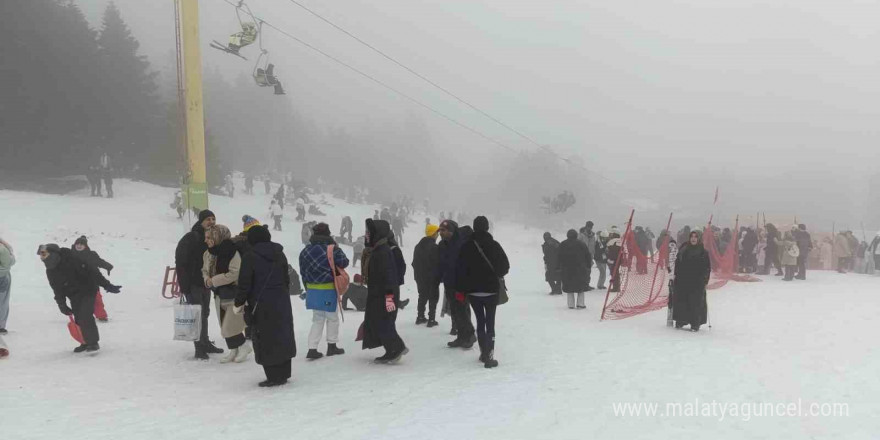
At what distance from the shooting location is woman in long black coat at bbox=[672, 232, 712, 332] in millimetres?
9281

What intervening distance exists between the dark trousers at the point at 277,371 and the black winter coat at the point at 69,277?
364cm

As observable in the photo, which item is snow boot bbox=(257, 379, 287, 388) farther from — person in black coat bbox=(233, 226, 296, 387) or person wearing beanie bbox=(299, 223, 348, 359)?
person wearing beanie bbox=(299, 223, 348, 359)

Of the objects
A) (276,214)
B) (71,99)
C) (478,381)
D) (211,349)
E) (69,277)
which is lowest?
(211,349)

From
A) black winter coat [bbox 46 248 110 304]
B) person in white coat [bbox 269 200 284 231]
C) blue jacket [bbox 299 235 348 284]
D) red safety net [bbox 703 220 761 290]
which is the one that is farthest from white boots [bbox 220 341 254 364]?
person in white coat [bbox 269 200 284 231]

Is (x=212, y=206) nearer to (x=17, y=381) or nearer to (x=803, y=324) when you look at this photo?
(x=17, y=381)

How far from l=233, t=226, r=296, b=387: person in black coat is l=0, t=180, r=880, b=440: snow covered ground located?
0.42 meters

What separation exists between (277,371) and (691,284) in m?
7.41

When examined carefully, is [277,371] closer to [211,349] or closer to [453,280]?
[211,349]

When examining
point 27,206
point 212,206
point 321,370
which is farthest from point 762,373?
point 212,206

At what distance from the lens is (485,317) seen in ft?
22.7

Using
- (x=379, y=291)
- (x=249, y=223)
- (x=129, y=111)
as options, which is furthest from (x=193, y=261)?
(x=129, y=111)

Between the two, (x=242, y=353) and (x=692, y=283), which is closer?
(x=242, y=353)

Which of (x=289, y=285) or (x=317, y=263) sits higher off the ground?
(x=317, y=263)

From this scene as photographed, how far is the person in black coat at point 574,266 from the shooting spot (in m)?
12.0
